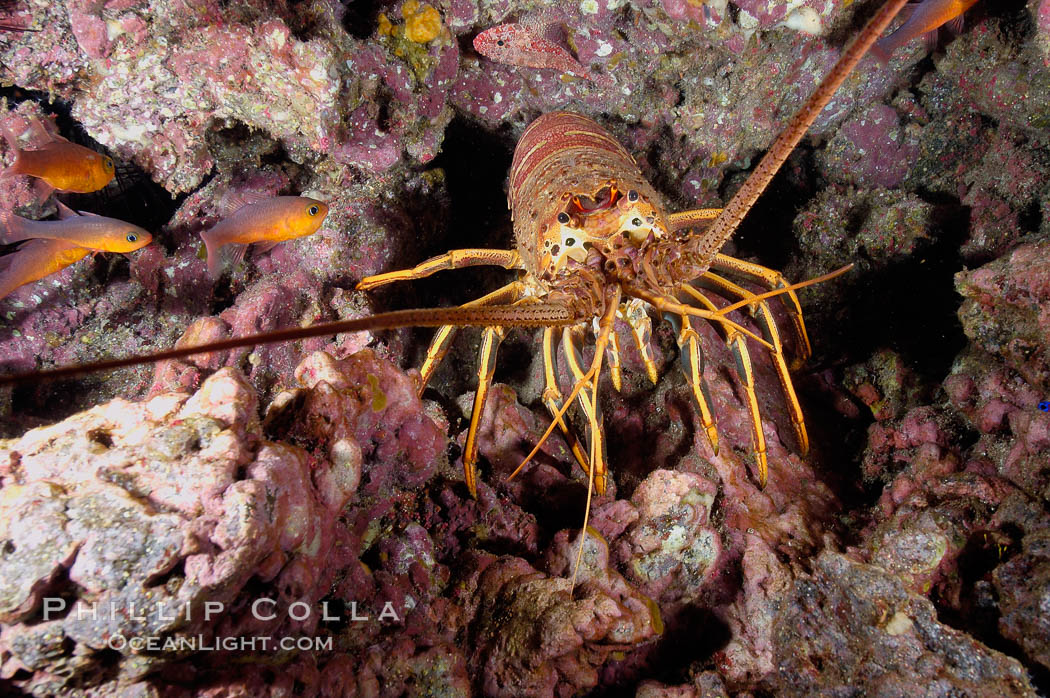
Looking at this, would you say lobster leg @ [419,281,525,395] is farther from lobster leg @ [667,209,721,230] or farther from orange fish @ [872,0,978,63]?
orange fish @ [872,0,978,63]

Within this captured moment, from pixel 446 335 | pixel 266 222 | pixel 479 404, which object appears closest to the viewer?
pixel 266 222

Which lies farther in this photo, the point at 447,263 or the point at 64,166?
the point at 447,263

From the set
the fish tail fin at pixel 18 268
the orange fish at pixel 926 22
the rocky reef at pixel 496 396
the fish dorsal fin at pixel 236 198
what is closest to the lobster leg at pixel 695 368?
the rocky reef at pixel 496 396

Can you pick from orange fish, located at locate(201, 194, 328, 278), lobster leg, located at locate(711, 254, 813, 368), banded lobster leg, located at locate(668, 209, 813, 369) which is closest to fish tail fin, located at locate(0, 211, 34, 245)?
orange fish, located at locate(201, 194, 328, 278)

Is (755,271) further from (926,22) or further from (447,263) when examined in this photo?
(447,263)

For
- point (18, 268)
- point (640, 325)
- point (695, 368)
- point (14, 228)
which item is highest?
point (14, 228)

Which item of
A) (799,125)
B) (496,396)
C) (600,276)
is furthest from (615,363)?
(799,125)

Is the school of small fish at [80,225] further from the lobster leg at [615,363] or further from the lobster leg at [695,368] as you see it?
the lobster leg at [695,368]
